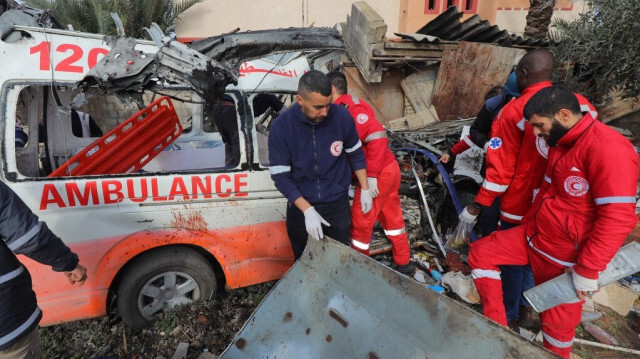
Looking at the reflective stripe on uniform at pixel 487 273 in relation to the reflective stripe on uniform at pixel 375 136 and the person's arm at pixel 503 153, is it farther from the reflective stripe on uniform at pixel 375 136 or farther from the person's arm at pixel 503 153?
the reflective stripe on uniform at pixel 375 136

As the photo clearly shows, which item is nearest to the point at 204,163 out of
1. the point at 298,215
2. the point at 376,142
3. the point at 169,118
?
the point at 169,118

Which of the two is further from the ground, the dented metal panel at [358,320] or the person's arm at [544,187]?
the person's arm at [544,187]

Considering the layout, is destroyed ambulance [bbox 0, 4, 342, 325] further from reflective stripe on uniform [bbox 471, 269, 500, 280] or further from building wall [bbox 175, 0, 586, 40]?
building wall [bbox 175, 0, 586, 40]

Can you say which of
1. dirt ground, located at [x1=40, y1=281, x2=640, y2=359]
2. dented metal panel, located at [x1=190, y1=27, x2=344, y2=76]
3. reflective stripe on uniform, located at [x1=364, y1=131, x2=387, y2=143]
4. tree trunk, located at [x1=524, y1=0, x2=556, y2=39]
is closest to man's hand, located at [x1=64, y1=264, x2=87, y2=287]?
dirt ground, located at [x1=40, y1=281, x2=640, y2=359]

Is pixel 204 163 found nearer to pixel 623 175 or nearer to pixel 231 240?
pixel 231 240

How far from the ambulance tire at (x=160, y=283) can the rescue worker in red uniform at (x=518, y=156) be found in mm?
2500

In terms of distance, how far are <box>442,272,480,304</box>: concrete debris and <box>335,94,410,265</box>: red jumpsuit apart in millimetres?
560

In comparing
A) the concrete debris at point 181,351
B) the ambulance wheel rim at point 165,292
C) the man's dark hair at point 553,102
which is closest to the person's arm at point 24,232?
the ambulance wheel rim at point 165,292

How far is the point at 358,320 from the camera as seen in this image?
7.00ft

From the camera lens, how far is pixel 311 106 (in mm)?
2543

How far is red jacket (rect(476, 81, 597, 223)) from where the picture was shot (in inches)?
115

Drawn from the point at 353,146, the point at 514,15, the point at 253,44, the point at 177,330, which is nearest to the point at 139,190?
the point at 177,330

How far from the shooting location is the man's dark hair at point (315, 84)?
97.3 inches

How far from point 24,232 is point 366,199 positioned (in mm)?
2329
